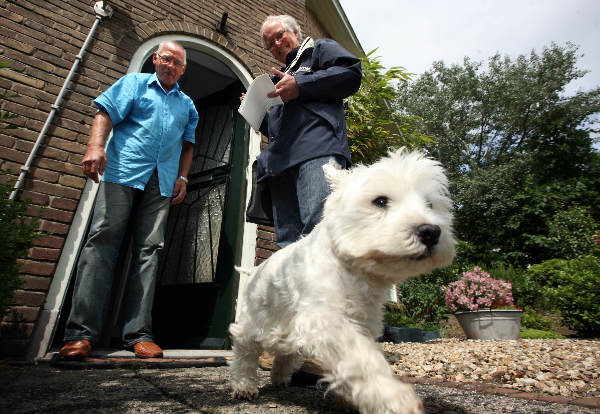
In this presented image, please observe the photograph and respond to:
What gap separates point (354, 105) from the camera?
211 inches

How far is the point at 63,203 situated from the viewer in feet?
10.8

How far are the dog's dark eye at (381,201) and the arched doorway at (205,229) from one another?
10.6 ft

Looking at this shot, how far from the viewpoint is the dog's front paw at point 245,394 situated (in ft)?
5.61

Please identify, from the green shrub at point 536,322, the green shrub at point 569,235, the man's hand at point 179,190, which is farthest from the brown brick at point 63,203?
the green shrub at point 569,235

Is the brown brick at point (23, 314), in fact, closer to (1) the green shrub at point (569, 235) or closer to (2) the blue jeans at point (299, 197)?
(2) the blue jeans at point (299, 197)

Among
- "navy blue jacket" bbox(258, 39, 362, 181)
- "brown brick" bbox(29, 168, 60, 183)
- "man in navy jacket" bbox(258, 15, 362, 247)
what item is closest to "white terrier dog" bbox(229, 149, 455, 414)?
"man in navy jacket" bbox(258, 15, 362, 247)

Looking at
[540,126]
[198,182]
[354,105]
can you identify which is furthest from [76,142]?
[540,126]

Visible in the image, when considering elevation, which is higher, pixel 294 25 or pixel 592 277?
pixel 294 25

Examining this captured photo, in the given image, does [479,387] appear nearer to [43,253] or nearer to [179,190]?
[179,190]

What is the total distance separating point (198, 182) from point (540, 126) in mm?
22273

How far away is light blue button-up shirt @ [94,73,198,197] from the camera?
3.02 meters

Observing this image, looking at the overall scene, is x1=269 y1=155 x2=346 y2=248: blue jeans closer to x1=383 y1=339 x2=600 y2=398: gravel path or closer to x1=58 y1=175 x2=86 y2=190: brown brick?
x1=383 y1=339 x2=600 y2=398: gravel path

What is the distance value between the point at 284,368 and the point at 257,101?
Answer: 1771mm

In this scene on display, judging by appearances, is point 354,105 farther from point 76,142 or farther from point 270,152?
point 76,142
